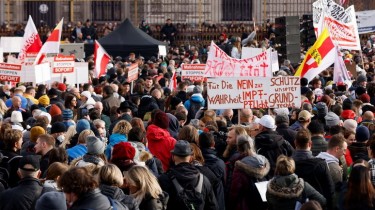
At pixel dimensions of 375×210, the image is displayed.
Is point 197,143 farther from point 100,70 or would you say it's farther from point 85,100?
point 100,70

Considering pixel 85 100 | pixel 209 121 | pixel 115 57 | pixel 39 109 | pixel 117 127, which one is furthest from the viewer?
pixel 115 57

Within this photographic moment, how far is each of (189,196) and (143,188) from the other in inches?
32.8

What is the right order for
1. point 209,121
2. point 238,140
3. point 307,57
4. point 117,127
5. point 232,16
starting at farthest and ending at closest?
point 232,16 < point 307,57 < point 209,121 < point 117,127 < point 238,140

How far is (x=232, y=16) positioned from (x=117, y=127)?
34625 mm

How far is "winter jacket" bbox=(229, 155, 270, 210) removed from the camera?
1105 cm

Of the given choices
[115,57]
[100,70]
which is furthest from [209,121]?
[115,57]

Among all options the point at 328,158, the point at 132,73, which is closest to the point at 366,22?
the point at 132,73

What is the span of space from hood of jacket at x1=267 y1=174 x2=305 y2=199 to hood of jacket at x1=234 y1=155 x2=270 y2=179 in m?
0.76

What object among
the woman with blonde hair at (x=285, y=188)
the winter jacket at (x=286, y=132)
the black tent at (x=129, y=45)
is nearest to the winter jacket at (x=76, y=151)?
the winter jacket at (x=286, y=132)

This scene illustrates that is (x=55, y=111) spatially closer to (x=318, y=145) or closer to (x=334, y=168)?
(x=318, y=145)

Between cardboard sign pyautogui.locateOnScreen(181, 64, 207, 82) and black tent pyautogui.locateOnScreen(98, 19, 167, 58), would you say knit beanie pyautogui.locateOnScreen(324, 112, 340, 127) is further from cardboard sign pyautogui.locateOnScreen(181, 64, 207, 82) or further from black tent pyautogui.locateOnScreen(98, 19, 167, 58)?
black tent pyautogui.locateOnScreen(98, 19, 167, 58)

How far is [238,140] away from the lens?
11.6m

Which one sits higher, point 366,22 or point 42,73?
point 366,22

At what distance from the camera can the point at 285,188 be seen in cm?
1017
